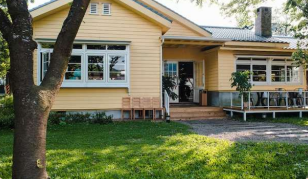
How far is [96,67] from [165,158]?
6.89m

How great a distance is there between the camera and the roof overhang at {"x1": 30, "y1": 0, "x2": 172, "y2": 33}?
10.4 m

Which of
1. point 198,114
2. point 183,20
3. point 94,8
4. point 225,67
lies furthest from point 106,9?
point 225,67

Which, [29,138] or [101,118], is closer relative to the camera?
[29,138]

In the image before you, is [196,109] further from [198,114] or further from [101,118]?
[101,118]

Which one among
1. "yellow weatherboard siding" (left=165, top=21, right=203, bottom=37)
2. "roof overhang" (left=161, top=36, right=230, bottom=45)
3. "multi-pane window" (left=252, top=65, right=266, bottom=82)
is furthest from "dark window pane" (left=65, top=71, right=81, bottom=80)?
"multi-pane window" (left=252, top=65, right=266, bottom=82)

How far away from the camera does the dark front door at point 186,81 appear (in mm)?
15281

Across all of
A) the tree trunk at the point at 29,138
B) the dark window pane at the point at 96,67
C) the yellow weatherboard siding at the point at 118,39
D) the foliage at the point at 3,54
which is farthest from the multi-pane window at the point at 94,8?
the tree trunk at the point at 29,138

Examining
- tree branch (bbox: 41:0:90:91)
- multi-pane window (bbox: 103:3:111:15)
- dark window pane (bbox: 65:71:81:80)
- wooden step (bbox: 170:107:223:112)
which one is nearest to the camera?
tree branch (bbox: 41:0:90:91)

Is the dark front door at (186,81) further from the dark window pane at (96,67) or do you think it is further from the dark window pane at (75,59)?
the dark window pane at (75,59)

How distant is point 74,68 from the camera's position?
1101 centimetres

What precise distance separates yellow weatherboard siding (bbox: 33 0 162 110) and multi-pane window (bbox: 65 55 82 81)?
51cm

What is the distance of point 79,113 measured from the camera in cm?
1111

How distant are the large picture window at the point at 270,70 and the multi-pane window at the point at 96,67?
7129 mm

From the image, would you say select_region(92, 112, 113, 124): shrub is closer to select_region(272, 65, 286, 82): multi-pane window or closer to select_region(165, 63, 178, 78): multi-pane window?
select_region(165, 63, 178, 78): multi-pane window
